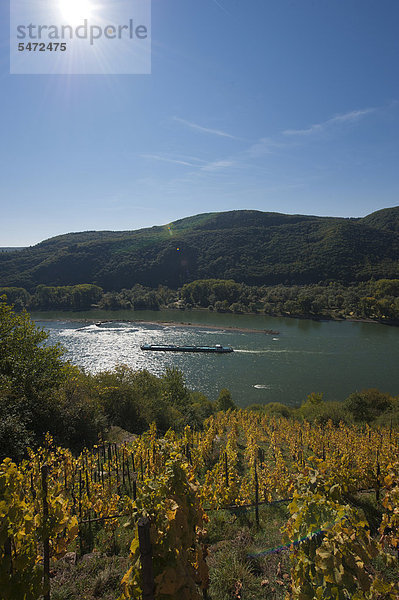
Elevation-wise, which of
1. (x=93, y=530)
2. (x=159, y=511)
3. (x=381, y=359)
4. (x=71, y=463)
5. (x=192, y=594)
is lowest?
(x=381, y=359)

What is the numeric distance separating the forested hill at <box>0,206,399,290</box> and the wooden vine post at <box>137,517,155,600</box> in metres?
109

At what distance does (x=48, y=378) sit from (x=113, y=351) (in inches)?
1441

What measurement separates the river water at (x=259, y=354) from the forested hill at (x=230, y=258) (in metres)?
46.2

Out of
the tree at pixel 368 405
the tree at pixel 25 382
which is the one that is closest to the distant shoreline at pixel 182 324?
the tree at pixel 368 405

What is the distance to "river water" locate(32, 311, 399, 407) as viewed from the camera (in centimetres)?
3206

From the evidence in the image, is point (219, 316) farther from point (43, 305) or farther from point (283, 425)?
point (283, 425)

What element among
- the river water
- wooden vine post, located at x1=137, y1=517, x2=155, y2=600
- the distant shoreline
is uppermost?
wooden vine post, located at x1=137, y1=517, x2=155, y2=600

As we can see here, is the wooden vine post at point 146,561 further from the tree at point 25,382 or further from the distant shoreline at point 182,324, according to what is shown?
the distant shoreline at point 182,324

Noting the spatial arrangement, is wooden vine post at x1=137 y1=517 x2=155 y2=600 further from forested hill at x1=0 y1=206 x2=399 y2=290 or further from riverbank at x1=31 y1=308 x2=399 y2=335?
forested hill at x1=0 y1=206 x2=399 y2=290

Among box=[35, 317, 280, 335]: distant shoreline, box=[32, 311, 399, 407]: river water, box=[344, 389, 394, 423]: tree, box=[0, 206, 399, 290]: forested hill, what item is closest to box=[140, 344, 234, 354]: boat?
box=[32, 311, 399, 407]: river water

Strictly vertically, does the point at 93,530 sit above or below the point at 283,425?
above

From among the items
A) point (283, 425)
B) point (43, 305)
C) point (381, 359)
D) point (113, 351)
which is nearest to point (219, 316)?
point (113, 351)

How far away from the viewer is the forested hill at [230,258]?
110 m

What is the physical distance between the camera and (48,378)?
11203 millimetres
